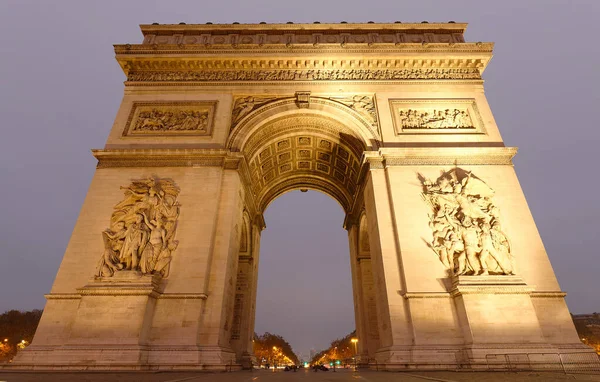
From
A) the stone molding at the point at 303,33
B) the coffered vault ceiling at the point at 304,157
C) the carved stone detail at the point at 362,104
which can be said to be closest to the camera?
the carved stone detail at the point at 362,104

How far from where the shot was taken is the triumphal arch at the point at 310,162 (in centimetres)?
1009

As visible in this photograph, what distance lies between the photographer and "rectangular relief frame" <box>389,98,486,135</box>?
14258mm

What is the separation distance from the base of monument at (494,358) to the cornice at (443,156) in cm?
693

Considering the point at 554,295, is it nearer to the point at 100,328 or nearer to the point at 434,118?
the point at 434,118

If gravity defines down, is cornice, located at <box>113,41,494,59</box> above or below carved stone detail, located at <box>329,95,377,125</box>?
above

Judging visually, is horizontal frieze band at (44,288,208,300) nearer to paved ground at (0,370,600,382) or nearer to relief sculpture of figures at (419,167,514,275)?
paved ground at (0,370,600,382)

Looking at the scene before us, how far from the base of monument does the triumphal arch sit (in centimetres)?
5

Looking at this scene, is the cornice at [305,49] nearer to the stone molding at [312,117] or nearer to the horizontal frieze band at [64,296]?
the stone molding at [312,117]

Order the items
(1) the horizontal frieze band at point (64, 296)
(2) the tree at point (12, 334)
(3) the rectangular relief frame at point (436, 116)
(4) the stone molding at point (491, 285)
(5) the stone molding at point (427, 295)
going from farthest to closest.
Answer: (2) the tree at point (12, 334), (3) the rectangular relief frame at point (436, 116), (5) the stone molding at point (427, 295), (1) the horizontal frieze band at point (64, 296), (4) the stone molding at point (491, 285)

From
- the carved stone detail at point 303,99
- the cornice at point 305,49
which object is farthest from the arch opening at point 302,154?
the cornice at point 305,49

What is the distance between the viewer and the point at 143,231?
11578 mm

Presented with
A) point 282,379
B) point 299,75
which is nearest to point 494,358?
point 282,379

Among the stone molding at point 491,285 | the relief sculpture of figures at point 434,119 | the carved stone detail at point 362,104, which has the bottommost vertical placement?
the stone molding at point 491,285

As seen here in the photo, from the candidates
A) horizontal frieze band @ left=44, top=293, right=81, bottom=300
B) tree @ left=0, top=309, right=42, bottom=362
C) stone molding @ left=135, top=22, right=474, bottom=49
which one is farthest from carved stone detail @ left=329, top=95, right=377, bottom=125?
tree @ left=0, top=309, right=42, bottom=362
